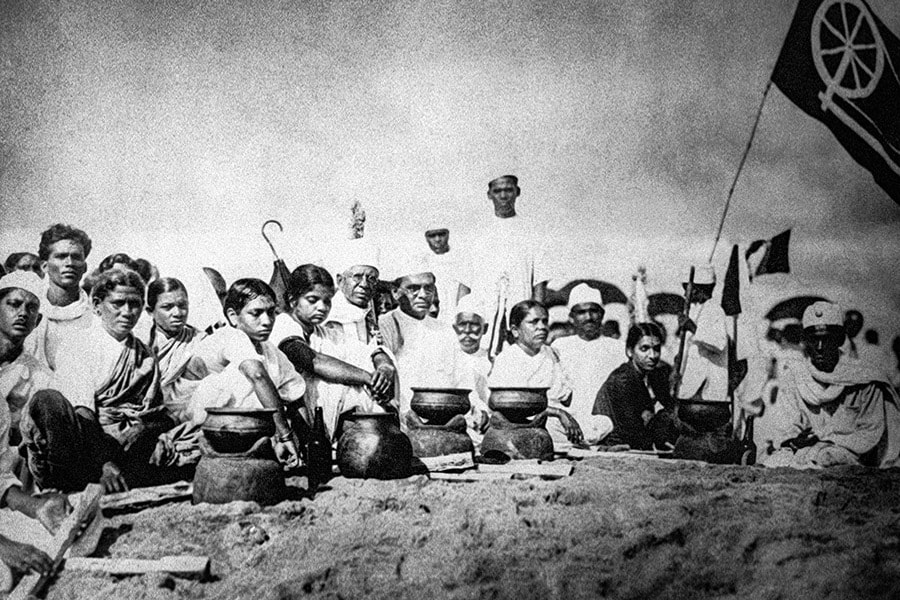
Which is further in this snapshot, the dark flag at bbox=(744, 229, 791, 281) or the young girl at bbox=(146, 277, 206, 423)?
the dark flag at bbox=(744, 229, 791, 281)

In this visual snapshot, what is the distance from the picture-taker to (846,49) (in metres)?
5.21

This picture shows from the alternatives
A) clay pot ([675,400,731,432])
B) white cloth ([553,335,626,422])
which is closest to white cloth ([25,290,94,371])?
white cloth ([553,335,626,422])

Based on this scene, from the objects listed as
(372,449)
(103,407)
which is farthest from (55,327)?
(372,449)

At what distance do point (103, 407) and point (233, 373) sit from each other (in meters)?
0.81

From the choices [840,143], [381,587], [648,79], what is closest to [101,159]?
[381,587]

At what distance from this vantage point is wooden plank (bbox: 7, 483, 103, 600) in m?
4.53

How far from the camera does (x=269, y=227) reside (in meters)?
5.11

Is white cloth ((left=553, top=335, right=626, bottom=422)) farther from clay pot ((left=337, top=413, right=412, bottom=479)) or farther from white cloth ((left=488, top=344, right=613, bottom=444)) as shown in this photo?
clay pot ((left=337, top=413, right=412, bottom=479))

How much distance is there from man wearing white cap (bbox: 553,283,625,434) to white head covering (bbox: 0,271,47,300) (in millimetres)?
3297

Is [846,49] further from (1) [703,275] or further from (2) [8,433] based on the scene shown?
(2) [8,433]

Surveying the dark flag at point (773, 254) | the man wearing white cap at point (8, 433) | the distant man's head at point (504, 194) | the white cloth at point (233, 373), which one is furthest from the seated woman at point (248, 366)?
the dark flag at point (773, 254)

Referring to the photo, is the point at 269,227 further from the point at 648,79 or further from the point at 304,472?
the point at 648,79

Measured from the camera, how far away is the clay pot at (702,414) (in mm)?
5039

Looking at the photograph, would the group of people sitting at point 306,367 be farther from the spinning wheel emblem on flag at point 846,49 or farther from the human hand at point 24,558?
the spinning wheel emblem on flag at point 846,49
